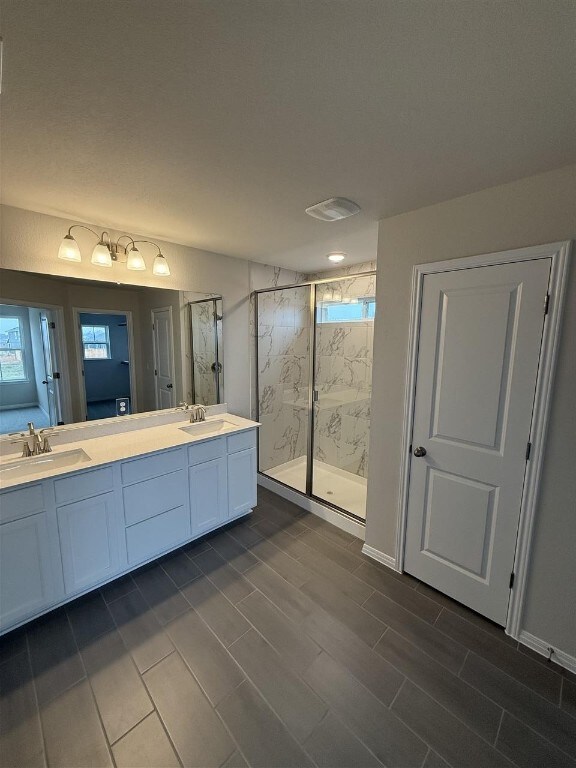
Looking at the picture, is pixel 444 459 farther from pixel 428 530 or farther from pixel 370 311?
pixel 370 311

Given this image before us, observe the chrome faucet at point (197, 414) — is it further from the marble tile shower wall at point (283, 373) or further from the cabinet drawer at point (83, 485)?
the cabinet drawer at point (83, 485)

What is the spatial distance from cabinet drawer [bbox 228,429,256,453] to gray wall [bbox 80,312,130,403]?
93cm

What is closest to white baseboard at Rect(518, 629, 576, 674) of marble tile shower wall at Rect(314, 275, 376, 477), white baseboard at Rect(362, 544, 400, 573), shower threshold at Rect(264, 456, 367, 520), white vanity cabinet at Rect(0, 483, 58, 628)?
white baseboard at Rect(362, 544, 400, 573)

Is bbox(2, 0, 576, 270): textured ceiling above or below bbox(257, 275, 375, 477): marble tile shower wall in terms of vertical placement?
above

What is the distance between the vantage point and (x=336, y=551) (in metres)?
2.42

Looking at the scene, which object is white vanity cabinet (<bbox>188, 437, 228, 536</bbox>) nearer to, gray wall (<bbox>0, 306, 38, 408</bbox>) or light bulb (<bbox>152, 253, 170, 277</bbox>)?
gray wall (<bbox>0, 306, 38, 408</bbox>)

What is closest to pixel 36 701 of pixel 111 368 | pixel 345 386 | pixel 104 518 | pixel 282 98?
pixel 104 518

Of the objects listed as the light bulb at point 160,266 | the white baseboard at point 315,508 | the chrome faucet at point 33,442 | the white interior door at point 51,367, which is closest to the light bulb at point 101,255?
the light bulb at point 160,266

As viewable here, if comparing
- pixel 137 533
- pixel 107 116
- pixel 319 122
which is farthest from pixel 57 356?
pixel 319 122

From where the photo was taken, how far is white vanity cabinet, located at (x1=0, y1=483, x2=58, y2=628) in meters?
1.61

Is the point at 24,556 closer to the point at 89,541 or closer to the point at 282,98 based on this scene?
the point at 89,541

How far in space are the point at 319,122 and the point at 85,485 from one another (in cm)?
216

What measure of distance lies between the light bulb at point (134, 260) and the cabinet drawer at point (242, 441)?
148cm

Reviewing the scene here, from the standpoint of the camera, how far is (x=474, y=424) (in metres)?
1.80
